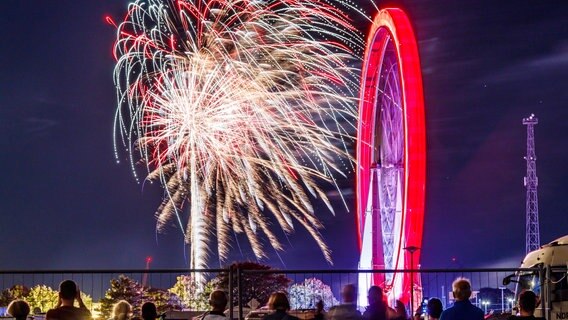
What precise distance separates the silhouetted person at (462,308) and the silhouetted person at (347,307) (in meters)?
1.30

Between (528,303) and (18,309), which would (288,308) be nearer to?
(528,303)

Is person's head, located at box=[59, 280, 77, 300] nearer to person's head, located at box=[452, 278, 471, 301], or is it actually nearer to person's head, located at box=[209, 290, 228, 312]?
person's head, located at box=[209, 290, 228, 312]

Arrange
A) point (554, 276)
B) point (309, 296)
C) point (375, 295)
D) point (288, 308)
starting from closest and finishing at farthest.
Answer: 1. point (288, 308)
2. point (375, 295)
3. point (554, 276)
4. point (309, 296)

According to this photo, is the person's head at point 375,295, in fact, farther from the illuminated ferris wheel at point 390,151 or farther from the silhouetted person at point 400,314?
the illuminated ferris wheel at point 390,151

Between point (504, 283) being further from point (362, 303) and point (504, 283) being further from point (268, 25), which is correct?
point (268, 25)

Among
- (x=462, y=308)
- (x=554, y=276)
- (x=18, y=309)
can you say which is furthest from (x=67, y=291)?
(x=554, y=276)

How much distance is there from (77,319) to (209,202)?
34349 millimetres

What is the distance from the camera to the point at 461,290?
11.4 metres

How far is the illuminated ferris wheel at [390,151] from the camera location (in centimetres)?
3472

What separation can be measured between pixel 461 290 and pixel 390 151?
30244 millimetres

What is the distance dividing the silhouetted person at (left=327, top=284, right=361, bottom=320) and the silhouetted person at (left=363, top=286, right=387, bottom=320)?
0.20 meters

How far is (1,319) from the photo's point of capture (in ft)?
62.8

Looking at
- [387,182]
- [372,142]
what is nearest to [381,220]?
[387,182]

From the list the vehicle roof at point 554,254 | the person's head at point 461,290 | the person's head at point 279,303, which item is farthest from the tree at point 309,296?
the person's head at point 461,290
